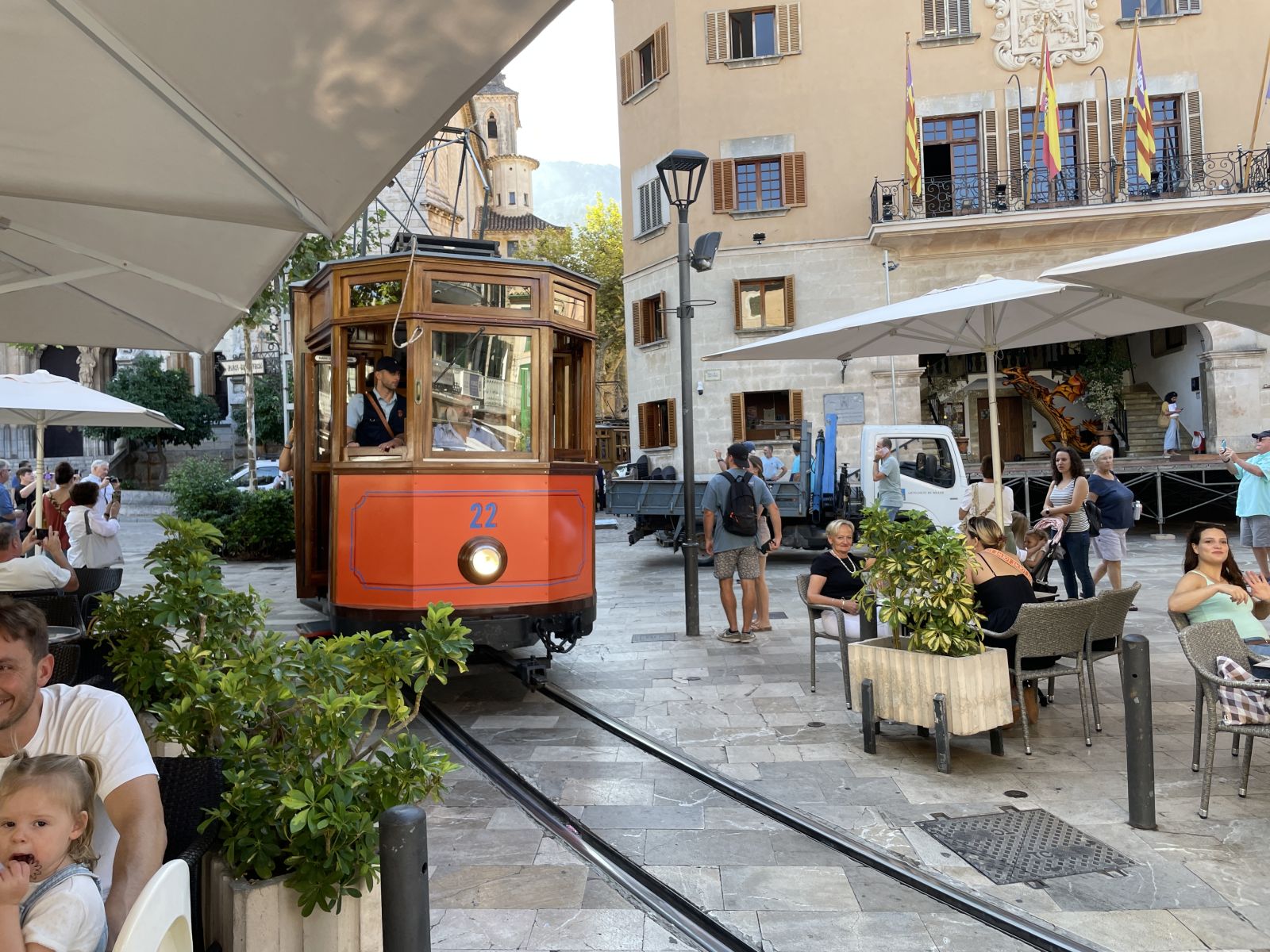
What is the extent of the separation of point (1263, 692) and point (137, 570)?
16.0 m

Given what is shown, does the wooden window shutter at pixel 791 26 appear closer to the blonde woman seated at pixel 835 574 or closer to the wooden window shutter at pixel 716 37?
the wooden window shutter at pixel 716 37

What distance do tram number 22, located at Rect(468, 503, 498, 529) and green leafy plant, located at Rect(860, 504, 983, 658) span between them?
2.33 metres

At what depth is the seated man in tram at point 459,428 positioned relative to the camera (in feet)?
20.3

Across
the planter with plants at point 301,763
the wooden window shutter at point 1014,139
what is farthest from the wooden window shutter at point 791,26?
the planter with plants at point 301,763

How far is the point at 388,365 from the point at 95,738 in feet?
13.3

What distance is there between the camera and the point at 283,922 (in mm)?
2350

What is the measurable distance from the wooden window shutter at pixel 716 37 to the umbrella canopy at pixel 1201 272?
18797mm

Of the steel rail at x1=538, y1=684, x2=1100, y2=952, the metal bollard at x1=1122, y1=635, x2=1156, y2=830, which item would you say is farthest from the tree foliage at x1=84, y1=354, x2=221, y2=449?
the metal bollard at x1=1122, y1=635, x2=1156, y2=830

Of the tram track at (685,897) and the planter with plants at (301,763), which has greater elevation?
the planter with plants at (301,763)

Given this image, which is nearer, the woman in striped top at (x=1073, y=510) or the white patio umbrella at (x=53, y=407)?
the white patio umbrella at (x=53, y=407)

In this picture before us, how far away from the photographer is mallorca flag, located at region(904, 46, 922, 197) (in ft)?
66.8

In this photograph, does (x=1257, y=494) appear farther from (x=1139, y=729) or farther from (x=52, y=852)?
(x=52, y=852)

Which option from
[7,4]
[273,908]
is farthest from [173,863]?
[7,4]

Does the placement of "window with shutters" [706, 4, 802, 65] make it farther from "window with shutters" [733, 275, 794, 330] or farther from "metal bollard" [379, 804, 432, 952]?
"metal bollard" [379, 804, 432, 952]
